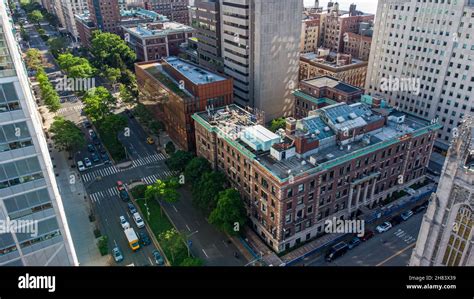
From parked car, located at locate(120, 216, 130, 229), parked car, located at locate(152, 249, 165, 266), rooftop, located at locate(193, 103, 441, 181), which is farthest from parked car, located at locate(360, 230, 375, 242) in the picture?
parked car, located at locate(120, 216, 130, 229)

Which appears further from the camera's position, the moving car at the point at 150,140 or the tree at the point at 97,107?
the moving car at the point at 150,140

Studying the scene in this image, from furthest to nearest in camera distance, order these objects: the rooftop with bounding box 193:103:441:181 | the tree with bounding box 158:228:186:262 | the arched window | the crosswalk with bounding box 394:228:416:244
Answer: the crosswalk with bounding box 394:228:416:244
the rooftop with bounding box 193:103:441:181
the tree with bounding box 158:228:186:262
the arched window

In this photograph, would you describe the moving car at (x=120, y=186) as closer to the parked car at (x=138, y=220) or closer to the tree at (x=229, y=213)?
the parked car at (x=138, y=220)

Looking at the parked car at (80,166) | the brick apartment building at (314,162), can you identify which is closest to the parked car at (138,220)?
the brick apartment building at (314,162)

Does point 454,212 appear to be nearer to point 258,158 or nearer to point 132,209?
point 258,158

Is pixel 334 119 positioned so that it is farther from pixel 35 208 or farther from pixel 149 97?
pixel 149 97

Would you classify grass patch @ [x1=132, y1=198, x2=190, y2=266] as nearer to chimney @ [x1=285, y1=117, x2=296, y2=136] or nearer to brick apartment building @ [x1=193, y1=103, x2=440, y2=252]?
brick apartment building @ [x1=193, y1=103, x2=440, y2=252]

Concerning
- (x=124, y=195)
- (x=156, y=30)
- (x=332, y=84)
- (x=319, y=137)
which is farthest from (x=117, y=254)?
(x=156, y=30)

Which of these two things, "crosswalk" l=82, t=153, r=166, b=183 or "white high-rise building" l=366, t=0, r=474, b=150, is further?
"white high-rise building" l=366, t=0, r=474, b=150
